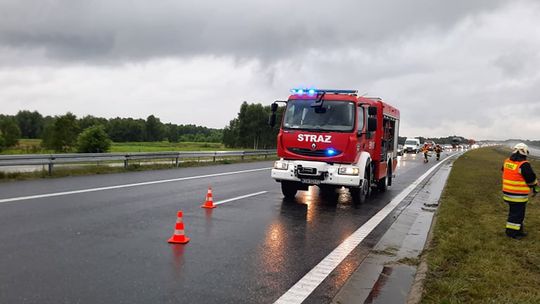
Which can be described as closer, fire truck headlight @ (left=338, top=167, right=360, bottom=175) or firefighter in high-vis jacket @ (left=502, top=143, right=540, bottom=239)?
firefighter in high-vis jacket @ (left=502, top=143, right=540, bottom=239)

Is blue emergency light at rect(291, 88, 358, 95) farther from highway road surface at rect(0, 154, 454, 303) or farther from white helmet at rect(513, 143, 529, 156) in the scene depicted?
white helmet at rect(513, 143, 529, 156)

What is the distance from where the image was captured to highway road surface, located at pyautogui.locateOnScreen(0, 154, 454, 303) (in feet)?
14.5

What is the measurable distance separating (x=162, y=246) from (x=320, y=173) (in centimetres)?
536

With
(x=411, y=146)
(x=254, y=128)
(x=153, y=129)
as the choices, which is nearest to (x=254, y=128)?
(x=254, y=128)

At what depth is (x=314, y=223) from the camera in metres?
8.55

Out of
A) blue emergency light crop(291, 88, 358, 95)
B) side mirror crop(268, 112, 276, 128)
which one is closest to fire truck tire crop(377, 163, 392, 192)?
blue emergency light crop(291, 88, 358, 95)

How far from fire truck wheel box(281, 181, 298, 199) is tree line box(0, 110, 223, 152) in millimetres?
88465

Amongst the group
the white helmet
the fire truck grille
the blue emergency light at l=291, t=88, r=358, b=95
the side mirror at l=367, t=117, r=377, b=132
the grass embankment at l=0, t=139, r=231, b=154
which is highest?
the blue emergency light at l=291, t=88, r=358, b=95

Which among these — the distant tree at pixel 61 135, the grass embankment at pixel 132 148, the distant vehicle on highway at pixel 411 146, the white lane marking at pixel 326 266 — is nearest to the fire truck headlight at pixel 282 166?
the white lane marking at pixel 326 266

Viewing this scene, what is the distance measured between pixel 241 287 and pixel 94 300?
4.77ft

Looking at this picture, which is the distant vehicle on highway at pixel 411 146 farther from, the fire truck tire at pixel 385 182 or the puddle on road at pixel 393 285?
the puddle on road at pixel 393 285

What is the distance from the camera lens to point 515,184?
7645mm

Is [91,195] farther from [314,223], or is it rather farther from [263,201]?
[314,223]

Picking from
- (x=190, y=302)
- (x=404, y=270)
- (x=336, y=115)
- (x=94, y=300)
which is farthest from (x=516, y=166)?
(x=94, y=300)
